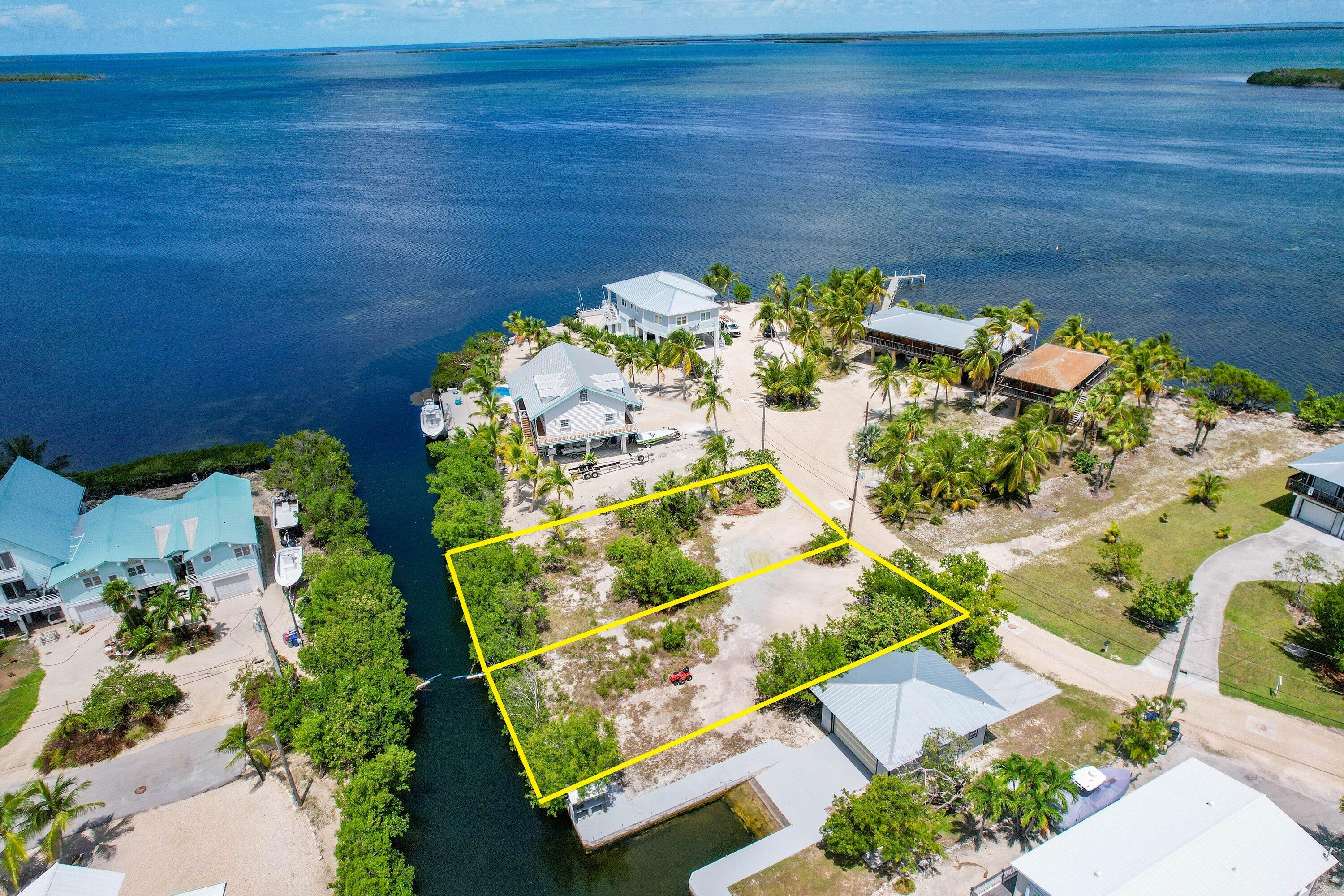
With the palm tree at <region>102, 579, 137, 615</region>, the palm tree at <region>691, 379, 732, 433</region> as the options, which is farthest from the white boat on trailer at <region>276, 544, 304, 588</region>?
the palm tree at <region>691, 379, 732, 433</region>

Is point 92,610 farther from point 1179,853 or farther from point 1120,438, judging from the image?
point 1120,438

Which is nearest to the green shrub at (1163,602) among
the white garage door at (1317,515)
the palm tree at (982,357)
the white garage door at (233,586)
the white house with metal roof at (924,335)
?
the white garage door at (1317,515)

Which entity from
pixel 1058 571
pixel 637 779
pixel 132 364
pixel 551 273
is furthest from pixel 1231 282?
pixel 132 364

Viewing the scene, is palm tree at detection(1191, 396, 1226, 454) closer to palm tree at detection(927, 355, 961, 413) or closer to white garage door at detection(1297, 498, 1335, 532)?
white garage door at detection(1297, 498, 1335, 532)

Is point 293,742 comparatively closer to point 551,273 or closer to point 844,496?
point 844,496

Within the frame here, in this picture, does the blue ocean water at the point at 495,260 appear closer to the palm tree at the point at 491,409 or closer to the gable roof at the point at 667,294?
the palm tree at the point at 491,409

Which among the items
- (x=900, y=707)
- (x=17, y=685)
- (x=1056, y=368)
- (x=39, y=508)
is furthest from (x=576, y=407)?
(x=1056, y=368)
